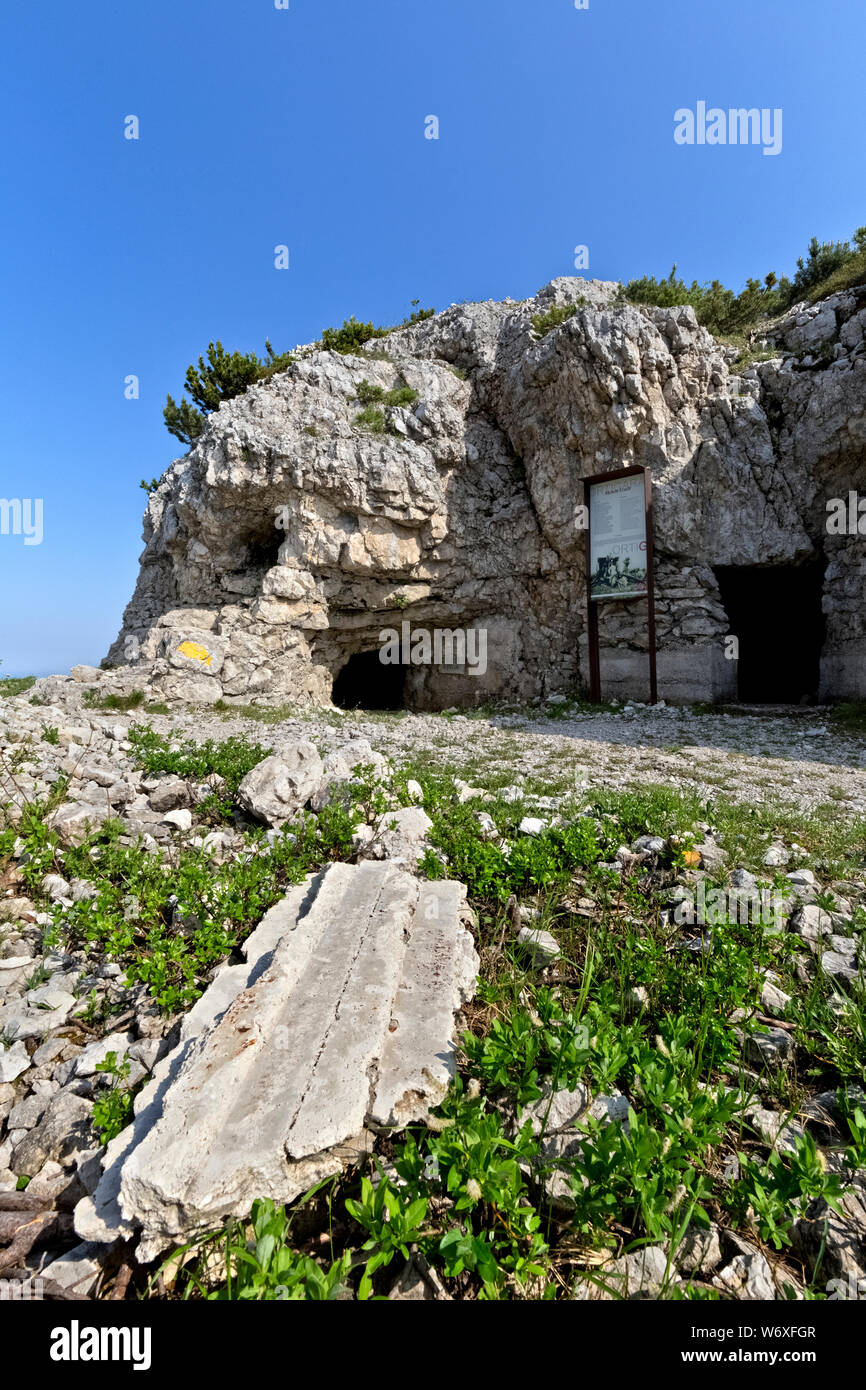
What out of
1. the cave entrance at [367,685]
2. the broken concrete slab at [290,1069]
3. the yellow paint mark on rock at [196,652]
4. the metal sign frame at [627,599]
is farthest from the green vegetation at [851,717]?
the yellow paint mark on rock at [196,652]

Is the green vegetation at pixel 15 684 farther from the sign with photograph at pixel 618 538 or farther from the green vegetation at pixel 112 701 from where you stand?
the sign with photograph at pixel 618 538

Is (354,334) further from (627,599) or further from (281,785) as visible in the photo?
(281,785)

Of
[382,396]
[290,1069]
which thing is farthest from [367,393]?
[290,1069]

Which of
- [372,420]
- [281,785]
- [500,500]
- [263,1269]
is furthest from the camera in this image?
[500,500]

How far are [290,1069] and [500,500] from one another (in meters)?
19.8

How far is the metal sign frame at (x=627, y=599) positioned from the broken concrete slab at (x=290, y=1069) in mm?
13864

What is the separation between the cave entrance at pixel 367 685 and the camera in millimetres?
23547

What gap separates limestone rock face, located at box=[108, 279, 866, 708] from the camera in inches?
639

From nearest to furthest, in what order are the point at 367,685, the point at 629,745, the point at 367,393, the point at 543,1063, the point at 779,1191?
the point at 779,1191 < the point at 543,1063 < the point at 629,745 < the point at 367,393 < the point at 367,685

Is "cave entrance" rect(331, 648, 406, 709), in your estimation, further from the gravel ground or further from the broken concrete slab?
the broken concrete slab

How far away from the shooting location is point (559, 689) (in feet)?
63.1

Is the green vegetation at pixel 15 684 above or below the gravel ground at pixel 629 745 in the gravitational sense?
above

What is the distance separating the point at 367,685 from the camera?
2436cm
